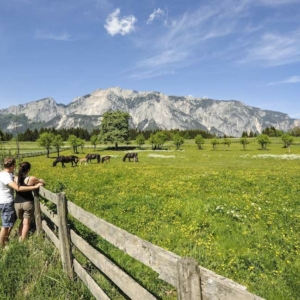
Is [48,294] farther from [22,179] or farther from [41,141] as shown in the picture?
[41,141]

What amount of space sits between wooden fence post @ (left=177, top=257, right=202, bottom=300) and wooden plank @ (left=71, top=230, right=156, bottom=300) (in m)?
0.88

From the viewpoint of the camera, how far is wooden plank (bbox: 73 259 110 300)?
532 cm

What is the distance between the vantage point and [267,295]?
271 inches

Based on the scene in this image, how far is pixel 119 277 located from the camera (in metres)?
4.66

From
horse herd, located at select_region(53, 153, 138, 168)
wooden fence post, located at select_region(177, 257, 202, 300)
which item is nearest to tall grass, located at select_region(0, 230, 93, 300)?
wooden fence post, located at select_region(177, 257, 202, 300)

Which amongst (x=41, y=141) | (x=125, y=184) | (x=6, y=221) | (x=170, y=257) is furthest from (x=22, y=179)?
(x=41, y=141)

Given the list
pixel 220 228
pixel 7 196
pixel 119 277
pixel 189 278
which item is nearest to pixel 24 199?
pixel 7 196

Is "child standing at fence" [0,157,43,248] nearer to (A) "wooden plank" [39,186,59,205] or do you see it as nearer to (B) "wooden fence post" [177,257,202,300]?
(A) "wooden plank" [39,186,59,205]

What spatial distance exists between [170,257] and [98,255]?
2.68m

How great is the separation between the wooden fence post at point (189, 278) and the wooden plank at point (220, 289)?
0.05 metres

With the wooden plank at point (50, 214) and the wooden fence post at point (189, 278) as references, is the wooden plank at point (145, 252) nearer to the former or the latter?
the wooden fence post at point (189, 278)

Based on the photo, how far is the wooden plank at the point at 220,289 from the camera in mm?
2500

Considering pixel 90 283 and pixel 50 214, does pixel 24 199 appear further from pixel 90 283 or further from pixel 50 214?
pixel 90 283

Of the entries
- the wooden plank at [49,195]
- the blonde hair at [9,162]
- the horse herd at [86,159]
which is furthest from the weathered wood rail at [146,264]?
the horse herd at [86,159]
